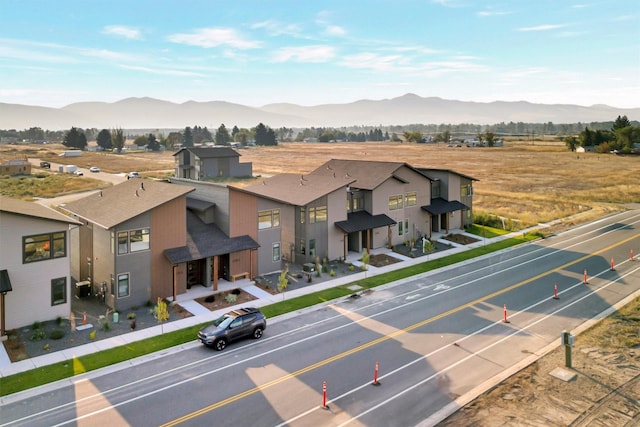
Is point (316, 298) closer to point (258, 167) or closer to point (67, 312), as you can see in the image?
point (67, 312)

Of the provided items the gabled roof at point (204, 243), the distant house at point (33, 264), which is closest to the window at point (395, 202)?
the gabled roof at point (204, 243)

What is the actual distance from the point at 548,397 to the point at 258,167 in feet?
399

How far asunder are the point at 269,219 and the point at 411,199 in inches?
737

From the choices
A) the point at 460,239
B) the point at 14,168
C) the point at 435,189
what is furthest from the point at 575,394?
the point at 14,168

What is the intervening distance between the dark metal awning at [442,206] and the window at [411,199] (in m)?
1.27

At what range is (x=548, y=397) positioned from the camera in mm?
19562

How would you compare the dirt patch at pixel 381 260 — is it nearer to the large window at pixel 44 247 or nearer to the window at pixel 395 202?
the window at pixel 395 202

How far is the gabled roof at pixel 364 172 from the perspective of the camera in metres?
47.8

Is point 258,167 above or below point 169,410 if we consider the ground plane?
above

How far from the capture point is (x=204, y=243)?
34.2 metres

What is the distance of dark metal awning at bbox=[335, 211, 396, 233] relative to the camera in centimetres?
4331

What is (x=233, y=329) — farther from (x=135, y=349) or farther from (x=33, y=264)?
(x=33, y=264)

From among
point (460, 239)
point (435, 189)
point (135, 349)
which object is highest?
point (435, 189)

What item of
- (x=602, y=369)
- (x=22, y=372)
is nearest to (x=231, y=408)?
(x=22, y=372)
